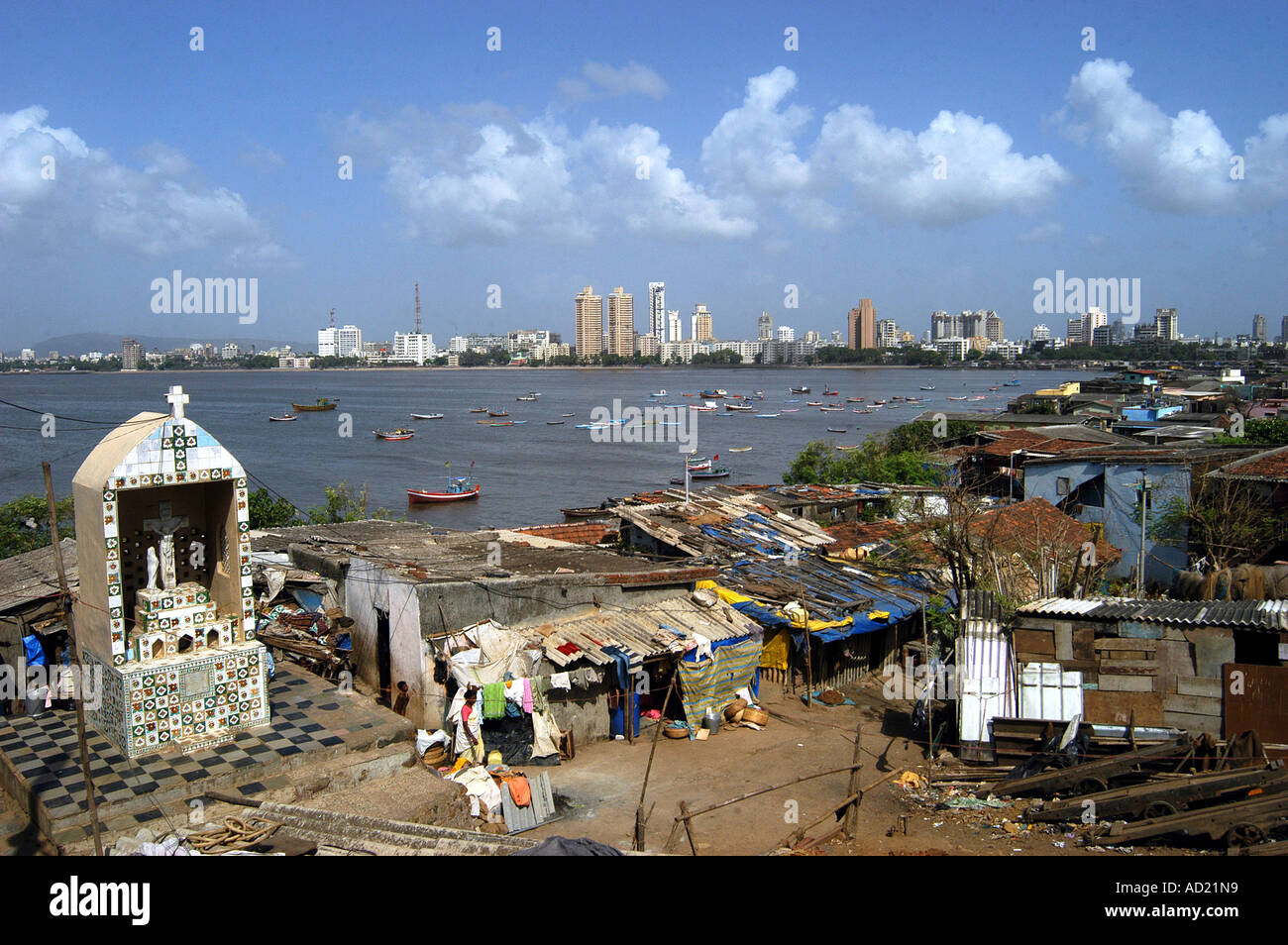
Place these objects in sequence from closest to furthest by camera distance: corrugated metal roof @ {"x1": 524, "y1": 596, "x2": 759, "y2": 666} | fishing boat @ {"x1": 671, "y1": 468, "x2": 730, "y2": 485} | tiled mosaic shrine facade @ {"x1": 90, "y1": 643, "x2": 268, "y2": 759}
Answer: tiled mosaic shrine facade @ {"x1": 90, "y1": 643, "x2": 268, "y2": 759}
corrugated metal roof @ {"x1": 524, "y1": 596, "x2": 759, "y2": 666}
fishing boat @ {"x1": 671, "y1": 468, "x2": 730, "y2": 485}

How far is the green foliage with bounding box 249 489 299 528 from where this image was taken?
1977cm

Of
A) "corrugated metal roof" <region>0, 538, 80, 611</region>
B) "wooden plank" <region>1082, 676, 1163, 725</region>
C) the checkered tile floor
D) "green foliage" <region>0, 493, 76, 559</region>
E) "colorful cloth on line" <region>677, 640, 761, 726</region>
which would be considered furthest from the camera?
"green foliage" <region>0, 493, 76, 559</region>

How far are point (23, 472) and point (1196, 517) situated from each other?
5074 centimetres

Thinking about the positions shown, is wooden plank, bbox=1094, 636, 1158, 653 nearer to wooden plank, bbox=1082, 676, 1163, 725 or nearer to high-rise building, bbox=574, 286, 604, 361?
wooden plank, bbox=1082, 676, 1163, 725

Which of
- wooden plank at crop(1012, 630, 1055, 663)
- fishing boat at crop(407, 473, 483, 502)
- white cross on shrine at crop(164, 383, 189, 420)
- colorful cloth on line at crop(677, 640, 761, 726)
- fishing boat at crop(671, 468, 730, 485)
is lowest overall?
fishing boat at crop(407, 473, 483, 502)

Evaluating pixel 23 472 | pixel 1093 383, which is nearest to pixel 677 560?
pixel 23 472

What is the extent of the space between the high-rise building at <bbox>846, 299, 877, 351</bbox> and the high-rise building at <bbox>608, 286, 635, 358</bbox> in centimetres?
4376

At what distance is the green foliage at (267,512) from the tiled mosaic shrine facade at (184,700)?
11982mm

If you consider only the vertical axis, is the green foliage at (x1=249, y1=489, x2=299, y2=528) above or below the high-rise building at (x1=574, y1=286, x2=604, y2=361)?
below

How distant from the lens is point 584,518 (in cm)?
1930

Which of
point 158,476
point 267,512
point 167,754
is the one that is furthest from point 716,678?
point 267,512

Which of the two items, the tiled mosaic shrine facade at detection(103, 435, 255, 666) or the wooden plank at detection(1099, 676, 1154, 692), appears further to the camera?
the wooden plank at detection(1099, 676, 1154, 692)

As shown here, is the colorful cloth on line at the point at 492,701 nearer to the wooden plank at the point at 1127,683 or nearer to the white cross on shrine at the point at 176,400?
the white cross on shrine at the point at 176,400

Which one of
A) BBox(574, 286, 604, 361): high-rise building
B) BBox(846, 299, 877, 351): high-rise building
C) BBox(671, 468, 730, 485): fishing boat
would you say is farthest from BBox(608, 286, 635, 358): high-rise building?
BBox(671, 468, 730, 485): fishing boat
